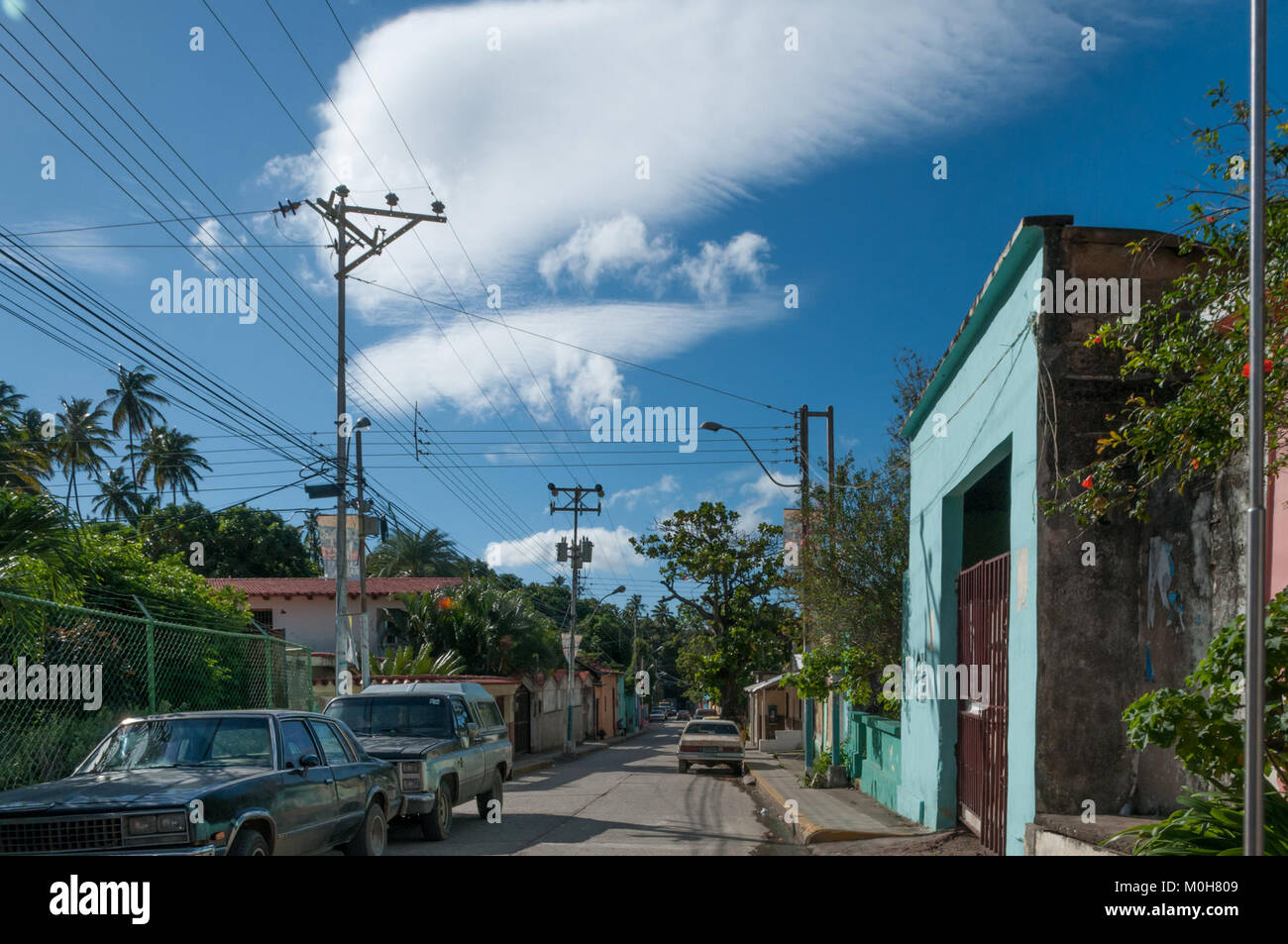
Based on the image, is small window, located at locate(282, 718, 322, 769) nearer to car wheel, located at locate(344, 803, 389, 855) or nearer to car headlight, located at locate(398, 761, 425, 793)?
car wheel, located at locate(344, 803, 389, 855)

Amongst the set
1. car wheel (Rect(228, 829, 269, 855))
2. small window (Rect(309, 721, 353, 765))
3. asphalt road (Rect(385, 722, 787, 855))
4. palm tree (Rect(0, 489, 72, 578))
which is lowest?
asphalt road (Rect(385, 722, 787, 855))

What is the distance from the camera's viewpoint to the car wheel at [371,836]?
380 inches

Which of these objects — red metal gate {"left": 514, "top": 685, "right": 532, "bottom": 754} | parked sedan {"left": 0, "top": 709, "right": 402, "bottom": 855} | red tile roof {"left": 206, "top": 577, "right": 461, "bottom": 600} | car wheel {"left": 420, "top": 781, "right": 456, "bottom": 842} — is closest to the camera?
parked sedan {"left": 0, "top": 709, "right": 402, "bottom": 855}

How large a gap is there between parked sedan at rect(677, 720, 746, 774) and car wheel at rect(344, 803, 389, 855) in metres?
19.1

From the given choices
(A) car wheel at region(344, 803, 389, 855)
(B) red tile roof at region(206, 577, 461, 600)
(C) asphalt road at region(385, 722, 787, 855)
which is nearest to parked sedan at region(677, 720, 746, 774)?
(C) asphalt road at region(385, 722, 787, 855)

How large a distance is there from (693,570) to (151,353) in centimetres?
2900

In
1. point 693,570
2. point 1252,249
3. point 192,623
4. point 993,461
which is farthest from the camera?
point 693,570

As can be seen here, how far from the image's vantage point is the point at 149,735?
27.4ft

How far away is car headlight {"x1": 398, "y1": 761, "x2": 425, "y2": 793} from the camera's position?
39.7ft

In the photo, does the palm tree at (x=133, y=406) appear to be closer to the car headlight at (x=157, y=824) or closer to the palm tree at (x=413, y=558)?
the palm tree at (x=413, y=558)

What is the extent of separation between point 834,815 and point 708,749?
13849 mm

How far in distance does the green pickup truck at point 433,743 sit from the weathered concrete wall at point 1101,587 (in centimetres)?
687
